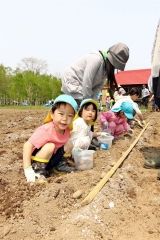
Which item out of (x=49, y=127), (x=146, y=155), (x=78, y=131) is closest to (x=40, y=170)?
(x=49, y=127)

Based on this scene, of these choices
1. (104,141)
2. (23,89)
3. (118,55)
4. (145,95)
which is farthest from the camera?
(23,89)

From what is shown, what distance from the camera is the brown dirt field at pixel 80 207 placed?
9.04ft

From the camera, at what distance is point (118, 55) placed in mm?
4852

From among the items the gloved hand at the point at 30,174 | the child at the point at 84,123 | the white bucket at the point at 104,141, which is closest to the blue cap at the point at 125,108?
the white bucket at the point at 104,141

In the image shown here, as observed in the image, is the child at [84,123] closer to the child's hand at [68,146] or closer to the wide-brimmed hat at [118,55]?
the child's hand at [68,146]

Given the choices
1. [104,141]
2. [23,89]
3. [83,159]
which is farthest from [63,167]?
[23,89]

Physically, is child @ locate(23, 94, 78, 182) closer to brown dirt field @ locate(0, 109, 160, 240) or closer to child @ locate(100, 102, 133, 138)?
brown dirt field @ locate(0, 109, 160, 240)

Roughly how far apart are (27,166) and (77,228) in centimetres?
123

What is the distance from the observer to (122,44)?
485 centimetres

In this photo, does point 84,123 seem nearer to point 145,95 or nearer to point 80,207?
point 80,207

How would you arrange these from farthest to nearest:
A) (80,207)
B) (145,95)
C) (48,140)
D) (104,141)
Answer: (145,95)
(104,141)
(48,140)
(80,207)

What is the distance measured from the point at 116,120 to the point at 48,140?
294 centimetres

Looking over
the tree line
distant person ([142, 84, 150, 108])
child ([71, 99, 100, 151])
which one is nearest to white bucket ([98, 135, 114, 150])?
child ([71, 99, 100, 151])

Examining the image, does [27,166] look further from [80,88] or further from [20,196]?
[80,88]
